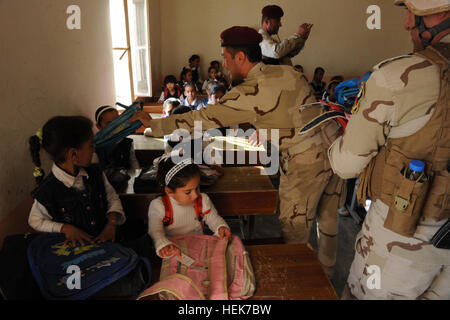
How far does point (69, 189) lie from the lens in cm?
148

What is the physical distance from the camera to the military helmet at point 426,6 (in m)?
1.02

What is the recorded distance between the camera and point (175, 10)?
23.0 feet

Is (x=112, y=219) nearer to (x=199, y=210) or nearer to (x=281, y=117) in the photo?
(x=199, y=210)

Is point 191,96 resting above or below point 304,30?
below

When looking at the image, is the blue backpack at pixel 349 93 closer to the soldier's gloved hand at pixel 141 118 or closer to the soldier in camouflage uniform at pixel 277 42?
the soldier's gloved hand at pixel 141 118

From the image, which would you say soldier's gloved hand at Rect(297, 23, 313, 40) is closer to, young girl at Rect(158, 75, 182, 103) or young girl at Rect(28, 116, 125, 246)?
young girl at Rect(28, 116, 125, 246)

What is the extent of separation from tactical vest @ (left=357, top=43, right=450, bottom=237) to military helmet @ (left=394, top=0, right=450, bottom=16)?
0.41ft

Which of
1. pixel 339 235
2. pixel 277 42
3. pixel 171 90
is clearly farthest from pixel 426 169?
pixel 171 90

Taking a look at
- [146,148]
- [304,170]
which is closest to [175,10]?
[146,148]

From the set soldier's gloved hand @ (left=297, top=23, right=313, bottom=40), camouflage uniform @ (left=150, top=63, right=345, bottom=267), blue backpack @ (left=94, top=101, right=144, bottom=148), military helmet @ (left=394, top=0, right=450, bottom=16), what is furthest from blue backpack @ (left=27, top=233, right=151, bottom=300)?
soldier's gloved hand @ (left=297, top=23, right=313, bottom=40)

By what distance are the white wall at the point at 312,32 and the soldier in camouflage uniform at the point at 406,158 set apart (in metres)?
6.59

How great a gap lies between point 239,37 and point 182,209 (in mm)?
1057

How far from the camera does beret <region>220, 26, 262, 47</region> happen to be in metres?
1.76
